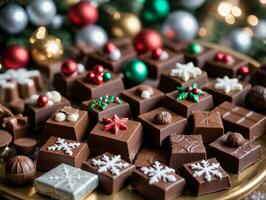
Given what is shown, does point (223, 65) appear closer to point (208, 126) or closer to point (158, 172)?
point (208, 126)

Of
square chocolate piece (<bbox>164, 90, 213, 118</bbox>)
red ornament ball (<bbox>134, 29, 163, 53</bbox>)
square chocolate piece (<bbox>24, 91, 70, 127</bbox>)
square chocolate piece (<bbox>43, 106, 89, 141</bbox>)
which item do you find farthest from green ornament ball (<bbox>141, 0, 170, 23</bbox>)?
square chocolate piece (<bbox>43, 106, 89, 141</bbox>)

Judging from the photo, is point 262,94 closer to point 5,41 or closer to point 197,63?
point 197,63

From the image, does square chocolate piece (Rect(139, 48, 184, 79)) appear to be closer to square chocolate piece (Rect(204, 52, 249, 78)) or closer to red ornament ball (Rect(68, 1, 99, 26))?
square chocolate piece (Rect(204, 52, 249, 78))

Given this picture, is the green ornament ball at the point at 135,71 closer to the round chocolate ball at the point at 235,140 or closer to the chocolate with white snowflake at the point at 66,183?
the round chocolate ball at the point at 235,140

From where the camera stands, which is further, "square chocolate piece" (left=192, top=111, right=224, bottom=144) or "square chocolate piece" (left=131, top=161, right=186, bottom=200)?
"square chocolate piece" (left=192, top=111, right=224, bottom=144)

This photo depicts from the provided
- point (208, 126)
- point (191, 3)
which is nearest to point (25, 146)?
point (208, 126)

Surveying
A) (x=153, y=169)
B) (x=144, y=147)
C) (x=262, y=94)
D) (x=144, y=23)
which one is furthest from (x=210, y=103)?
(x=144, y=23)
